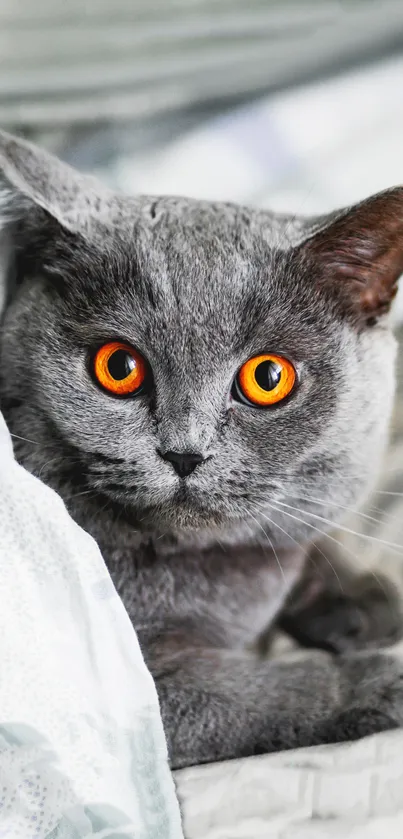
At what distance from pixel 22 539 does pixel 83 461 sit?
196 millimetres

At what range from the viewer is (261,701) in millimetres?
853

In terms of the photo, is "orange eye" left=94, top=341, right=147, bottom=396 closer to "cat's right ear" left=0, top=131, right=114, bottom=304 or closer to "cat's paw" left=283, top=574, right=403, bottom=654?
"cat's right ear" left=0, top=131, right=114, bottom=304

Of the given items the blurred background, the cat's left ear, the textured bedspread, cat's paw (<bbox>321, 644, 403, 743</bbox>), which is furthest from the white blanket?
the blurred background

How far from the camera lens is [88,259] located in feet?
2.90

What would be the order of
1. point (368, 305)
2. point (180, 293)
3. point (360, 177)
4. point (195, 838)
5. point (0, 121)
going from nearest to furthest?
point (195, 838), point (180, 293), point (368, 305), point (0, 121), point (360, 177)

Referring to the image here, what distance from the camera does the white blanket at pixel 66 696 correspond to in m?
0.59

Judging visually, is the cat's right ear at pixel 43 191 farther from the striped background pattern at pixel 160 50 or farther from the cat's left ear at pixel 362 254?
the striped background pattern at pixel 160 50

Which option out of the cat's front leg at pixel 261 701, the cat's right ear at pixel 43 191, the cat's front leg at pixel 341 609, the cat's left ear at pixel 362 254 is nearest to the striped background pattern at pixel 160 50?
the cat's right ear at pixel 43 191

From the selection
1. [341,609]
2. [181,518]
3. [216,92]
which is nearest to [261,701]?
[181,518]

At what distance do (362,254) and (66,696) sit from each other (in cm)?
58

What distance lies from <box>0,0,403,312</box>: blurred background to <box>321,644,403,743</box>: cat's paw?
880mm

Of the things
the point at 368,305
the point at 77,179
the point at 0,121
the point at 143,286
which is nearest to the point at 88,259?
the point at 143,286

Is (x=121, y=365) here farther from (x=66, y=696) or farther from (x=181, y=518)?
(x=66, y=696)

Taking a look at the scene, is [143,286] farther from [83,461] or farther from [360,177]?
[360,177]
